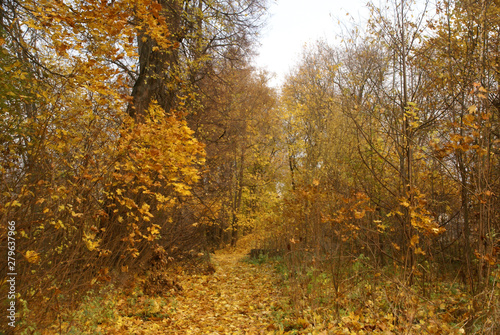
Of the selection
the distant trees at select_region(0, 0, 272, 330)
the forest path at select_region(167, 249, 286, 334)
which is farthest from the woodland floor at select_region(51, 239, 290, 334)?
the distant trees at select_region(0, 0, 272, 330)

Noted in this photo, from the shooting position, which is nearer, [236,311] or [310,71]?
[236,311]

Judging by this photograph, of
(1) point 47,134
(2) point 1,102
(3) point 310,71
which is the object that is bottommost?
(1) point 47,134

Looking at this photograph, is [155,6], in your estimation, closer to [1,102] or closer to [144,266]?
[1,102]

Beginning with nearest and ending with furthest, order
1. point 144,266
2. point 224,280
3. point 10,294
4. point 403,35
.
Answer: point 10,294 < point 403,35 < point 144,266 < point 224,280

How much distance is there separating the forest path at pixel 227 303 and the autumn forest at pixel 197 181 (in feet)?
0.16

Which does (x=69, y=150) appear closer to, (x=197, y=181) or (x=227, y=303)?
(x=197, y=181)

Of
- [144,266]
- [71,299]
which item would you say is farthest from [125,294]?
[71,299]

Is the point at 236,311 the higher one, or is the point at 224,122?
the point at 224,122

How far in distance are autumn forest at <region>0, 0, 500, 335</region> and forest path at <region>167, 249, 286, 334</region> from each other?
48 millimetres

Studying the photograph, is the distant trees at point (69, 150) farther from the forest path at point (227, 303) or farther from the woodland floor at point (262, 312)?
the forest path at point (227, 303)

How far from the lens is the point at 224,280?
8133 mm

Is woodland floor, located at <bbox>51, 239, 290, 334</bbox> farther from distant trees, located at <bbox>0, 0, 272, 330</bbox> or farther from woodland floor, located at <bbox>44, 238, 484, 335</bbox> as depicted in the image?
distant trees, located at <bbox>0, 0, 272, 330</bbox>

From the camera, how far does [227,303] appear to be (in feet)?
19.9

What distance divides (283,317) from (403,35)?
4.50 metres
